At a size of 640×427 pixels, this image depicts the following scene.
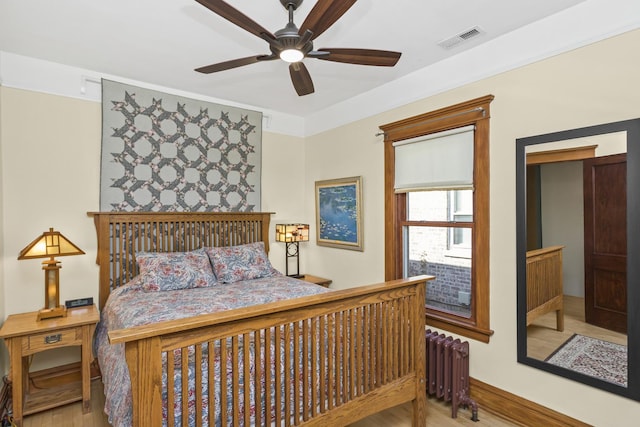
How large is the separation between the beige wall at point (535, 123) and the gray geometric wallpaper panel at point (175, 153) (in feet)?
5.87

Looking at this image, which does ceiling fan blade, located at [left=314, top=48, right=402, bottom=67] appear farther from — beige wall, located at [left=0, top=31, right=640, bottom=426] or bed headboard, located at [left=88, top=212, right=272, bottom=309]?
bed headboard, located at [left=88, top=212, right=272, bottom=309]

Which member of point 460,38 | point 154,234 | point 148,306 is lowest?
point 148,306

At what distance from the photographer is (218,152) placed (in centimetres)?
384

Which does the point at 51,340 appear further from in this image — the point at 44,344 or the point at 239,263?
the point at 239,263

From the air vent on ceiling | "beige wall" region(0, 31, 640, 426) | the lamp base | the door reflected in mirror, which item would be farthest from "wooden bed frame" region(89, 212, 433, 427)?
the air vent on ceiling

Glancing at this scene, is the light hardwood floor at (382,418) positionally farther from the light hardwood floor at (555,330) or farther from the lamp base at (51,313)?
the lamp base at (51,313)

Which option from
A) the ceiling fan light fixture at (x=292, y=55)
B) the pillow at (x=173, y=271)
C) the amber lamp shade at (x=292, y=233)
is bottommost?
the pillow at (x=173, y=271)

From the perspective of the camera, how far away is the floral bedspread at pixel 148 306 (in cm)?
174

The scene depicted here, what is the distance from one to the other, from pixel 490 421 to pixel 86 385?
3.00m

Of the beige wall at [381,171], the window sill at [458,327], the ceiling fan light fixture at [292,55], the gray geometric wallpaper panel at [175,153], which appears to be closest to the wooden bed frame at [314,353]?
the window sill at [458,327]

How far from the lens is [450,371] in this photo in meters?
2.62

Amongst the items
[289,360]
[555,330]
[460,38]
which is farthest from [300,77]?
[555,330]

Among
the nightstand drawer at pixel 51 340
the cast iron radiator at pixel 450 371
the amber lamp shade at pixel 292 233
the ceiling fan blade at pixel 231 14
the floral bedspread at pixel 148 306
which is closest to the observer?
the ceiling fan blade at pixel 231 14

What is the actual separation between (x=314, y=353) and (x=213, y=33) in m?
2.27
